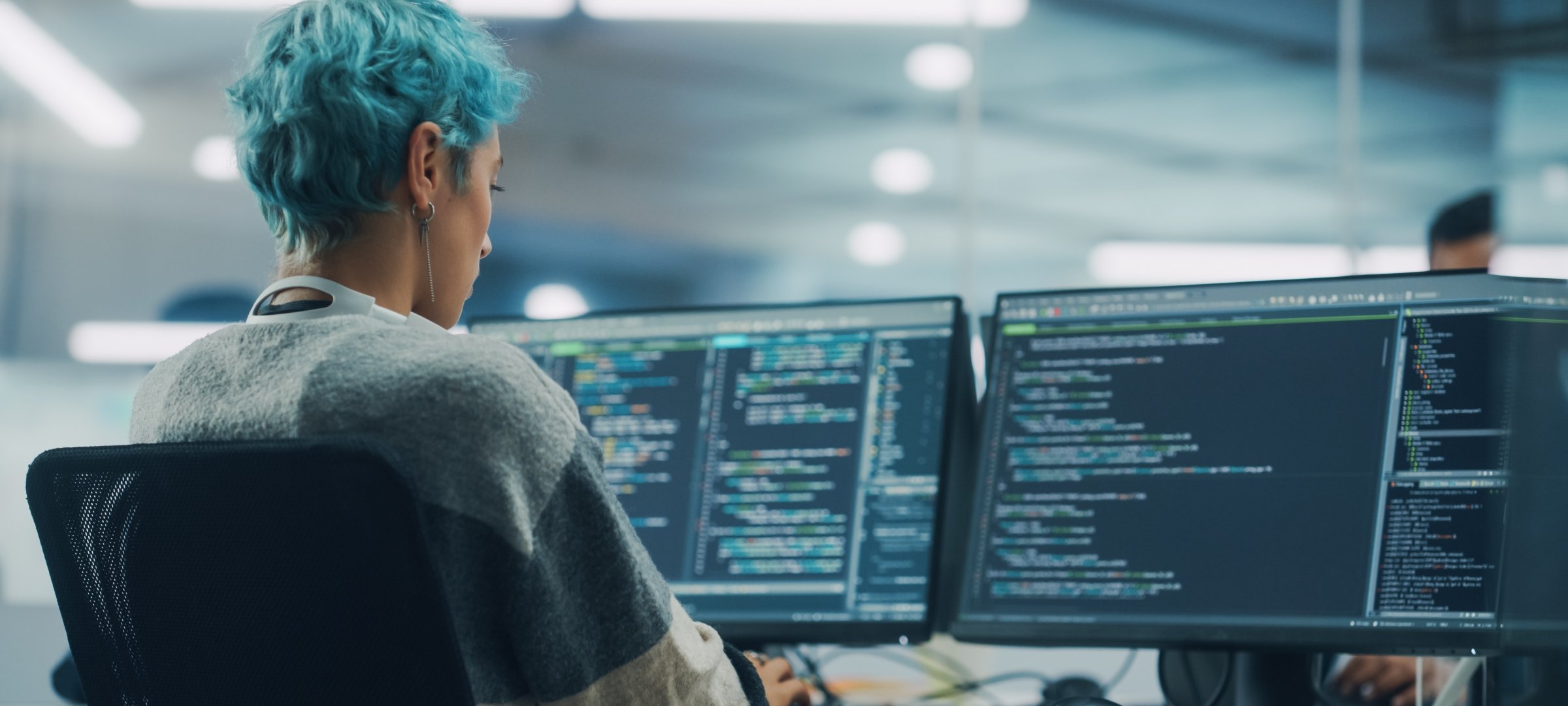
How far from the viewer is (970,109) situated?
3.00 meters

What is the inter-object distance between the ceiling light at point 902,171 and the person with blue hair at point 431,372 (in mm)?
2139

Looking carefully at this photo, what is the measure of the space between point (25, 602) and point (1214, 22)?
2.75m

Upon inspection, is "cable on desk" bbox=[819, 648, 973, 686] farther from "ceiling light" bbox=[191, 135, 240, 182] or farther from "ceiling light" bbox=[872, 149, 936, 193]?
"ceiling light" bbox=[191, 135, 240, 182]

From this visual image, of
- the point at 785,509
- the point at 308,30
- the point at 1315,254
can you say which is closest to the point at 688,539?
the point at 785,509

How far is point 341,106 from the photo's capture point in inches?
31.5

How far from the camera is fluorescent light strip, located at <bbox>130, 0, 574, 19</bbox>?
3039 millimetres

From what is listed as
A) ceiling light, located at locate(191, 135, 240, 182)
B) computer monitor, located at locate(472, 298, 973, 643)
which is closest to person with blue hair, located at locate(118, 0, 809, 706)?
computer monitor, located at locate(472, 298, 973, 643)

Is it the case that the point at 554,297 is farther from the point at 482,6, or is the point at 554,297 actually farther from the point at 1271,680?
the point at 1271,680

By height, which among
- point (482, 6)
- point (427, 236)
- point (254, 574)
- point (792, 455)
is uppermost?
point (482, 6)

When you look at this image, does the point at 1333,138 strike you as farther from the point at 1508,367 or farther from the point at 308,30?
the point at 308,30

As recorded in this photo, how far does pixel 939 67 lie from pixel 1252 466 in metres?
2.11

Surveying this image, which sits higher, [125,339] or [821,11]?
[821,11]

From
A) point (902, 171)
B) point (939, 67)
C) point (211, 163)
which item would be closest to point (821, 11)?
point (939, 67)

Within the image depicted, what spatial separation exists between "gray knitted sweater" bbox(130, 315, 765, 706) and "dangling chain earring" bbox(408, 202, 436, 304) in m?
0.10
